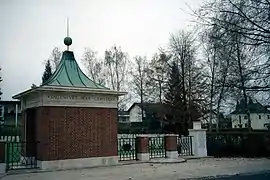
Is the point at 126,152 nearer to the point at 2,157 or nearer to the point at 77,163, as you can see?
the point at 77,163

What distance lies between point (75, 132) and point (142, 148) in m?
4.00

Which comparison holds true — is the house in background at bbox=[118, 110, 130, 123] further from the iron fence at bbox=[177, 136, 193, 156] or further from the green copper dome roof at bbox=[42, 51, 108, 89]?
the green copper dome roof at bbox=[42, 51, 108, 89]

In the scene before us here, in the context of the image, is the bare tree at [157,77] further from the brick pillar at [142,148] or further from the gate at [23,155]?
the gate at [23,155]

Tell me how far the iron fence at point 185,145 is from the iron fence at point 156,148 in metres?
1.31

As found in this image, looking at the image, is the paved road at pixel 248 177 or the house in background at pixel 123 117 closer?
the paved road at pixel 248 177

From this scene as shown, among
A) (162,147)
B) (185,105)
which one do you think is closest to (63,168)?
(162,147)

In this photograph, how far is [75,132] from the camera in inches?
621

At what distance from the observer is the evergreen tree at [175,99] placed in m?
33.7

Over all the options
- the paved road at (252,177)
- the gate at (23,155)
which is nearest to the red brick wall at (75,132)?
the gate at (23,155)

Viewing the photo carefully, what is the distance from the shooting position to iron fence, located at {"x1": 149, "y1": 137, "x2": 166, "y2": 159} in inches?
775

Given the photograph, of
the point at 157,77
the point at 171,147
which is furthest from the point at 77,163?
the point at 157,77

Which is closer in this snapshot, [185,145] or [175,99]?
[185,145]

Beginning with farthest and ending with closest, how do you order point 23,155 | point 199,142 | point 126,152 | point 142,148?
1. point 199,142
2. point 126,152
3. point 142,148
4. point 23,155

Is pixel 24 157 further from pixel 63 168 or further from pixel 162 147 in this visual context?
pixel 162 147
